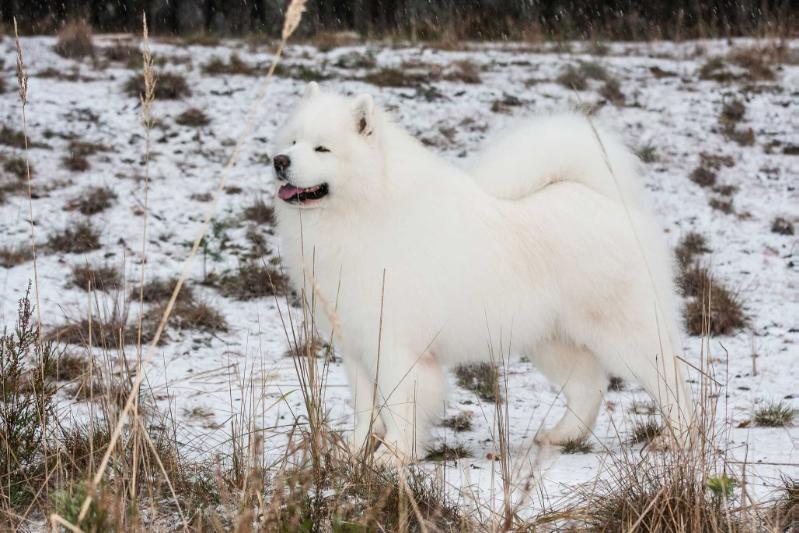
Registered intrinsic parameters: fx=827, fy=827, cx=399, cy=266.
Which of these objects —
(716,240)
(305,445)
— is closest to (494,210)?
(305,445)

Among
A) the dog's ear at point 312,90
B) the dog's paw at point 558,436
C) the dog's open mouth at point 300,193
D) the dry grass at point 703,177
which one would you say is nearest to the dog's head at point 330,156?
the dog's open mouth at point 300,193

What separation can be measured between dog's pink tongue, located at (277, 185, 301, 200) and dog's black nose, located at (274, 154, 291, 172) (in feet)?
0.31

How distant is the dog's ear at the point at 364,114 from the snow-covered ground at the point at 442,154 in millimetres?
1077

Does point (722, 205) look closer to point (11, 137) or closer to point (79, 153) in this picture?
point (79, 153)

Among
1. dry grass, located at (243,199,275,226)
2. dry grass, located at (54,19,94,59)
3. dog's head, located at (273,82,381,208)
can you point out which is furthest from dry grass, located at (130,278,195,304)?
dry grass, located at (54,19,94,59)

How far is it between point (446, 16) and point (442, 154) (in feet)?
19.6

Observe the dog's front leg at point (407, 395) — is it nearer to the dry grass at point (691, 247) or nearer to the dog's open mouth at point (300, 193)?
the dog's open mouth at point (300, 193)

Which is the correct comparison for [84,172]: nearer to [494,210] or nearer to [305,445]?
[494,210]

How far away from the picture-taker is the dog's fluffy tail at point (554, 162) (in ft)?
12.3

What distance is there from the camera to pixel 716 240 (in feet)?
22.2

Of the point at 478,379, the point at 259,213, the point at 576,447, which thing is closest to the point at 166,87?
the point at 259,213

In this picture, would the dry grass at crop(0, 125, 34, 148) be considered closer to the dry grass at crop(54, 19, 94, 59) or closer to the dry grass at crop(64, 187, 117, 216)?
the dry grass at crop(64, 187, 117, 216)

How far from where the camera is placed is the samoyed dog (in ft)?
10.8

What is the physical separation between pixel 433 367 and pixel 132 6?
40.6ft
